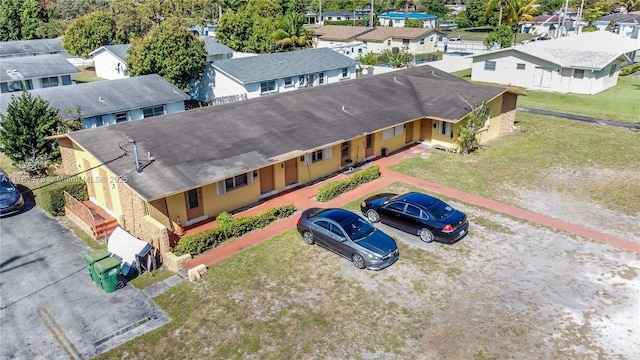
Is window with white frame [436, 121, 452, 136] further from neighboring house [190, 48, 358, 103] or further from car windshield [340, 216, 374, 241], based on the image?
neighboring house [190, 48, 358, 103]

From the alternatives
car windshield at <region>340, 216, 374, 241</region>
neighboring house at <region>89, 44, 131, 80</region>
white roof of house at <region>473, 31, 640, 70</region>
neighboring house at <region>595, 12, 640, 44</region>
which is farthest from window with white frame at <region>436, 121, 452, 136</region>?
neighboring house at <region>595, 12, 640, 44</region>

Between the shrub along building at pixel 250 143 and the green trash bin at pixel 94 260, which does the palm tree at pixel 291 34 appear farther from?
the green trash bin at pixel 94 260

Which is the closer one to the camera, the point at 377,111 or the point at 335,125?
the point at 335,125

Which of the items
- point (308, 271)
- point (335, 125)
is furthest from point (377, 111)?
point (308, 271)

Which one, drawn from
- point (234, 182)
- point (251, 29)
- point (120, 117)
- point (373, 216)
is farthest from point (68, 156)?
point (251, 29)

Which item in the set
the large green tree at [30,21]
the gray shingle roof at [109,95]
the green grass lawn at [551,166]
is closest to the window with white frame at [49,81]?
the gray shingle roof at [109,95]

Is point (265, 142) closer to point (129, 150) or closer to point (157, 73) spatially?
point (129, 150)

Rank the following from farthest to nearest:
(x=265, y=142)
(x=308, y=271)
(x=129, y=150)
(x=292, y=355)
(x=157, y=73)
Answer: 1. (x=157, y=73)
2. (x=265, y=142)
3. (x=129, y=150)
4. (x=308, y=271)
5. (x=292, y=355)
